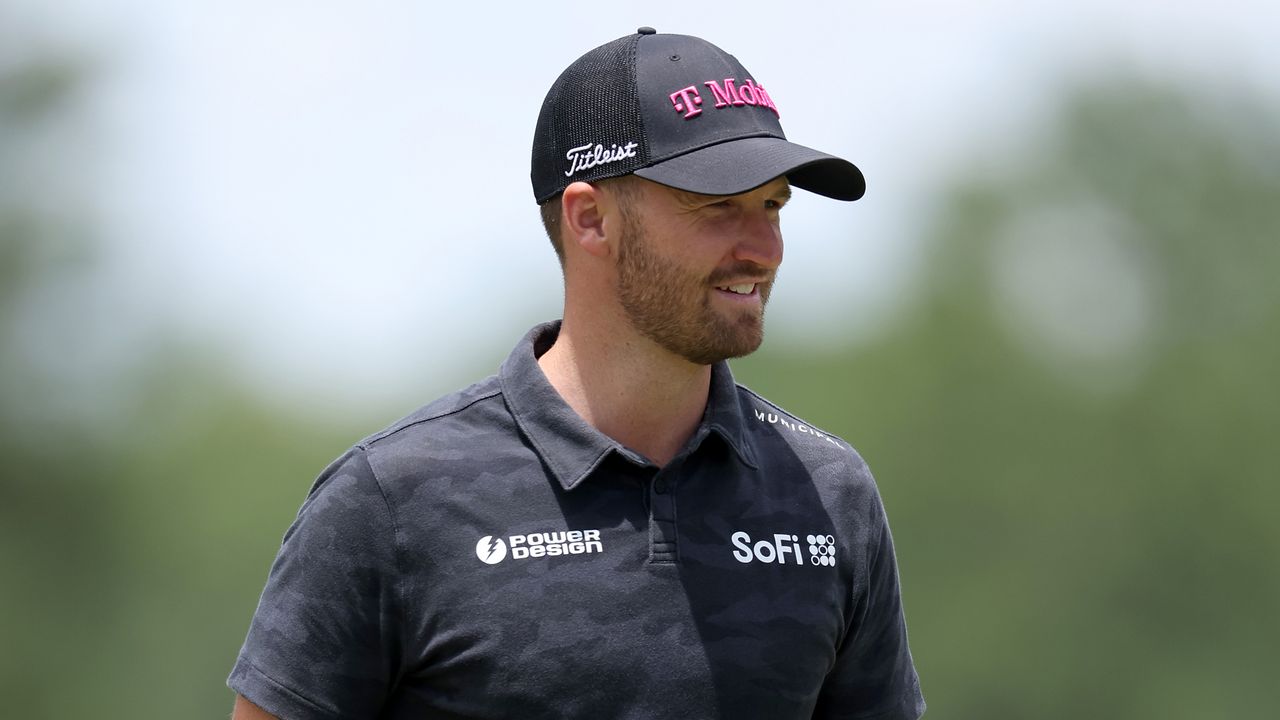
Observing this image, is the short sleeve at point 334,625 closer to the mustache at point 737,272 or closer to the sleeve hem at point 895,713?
the mustache at point 737,272

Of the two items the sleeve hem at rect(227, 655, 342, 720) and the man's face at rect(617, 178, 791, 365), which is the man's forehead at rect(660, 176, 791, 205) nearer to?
the man's face at rect(617, 178, 791, 365)

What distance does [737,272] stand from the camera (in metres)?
3.63

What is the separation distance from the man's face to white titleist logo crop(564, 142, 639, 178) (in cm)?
6

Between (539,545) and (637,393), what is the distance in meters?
0.42

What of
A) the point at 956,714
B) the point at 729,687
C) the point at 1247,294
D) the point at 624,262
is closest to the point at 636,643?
the point at 729,687

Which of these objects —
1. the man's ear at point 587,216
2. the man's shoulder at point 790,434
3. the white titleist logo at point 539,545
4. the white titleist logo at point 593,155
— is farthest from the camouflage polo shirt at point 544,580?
the white titleist logo at point 593,155

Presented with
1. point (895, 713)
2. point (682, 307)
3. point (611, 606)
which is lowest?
point (895, 713)

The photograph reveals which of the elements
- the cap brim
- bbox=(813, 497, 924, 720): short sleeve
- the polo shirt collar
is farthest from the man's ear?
bbox=(813, 497, 924, 720): short sleeve

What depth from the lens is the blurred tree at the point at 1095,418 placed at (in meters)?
31.4

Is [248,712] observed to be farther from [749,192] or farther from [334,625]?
[749,192]

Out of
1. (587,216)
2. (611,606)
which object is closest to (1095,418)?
(587,216)

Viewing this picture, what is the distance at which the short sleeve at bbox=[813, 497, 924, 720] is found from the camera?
379cm

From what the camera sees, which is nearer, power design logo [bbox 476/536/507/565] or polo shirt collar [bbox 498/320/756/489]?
power design logo [bbox 476/536/507/565]

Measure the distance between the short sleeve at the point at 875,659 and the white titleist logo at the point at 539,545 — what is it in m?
0.61
